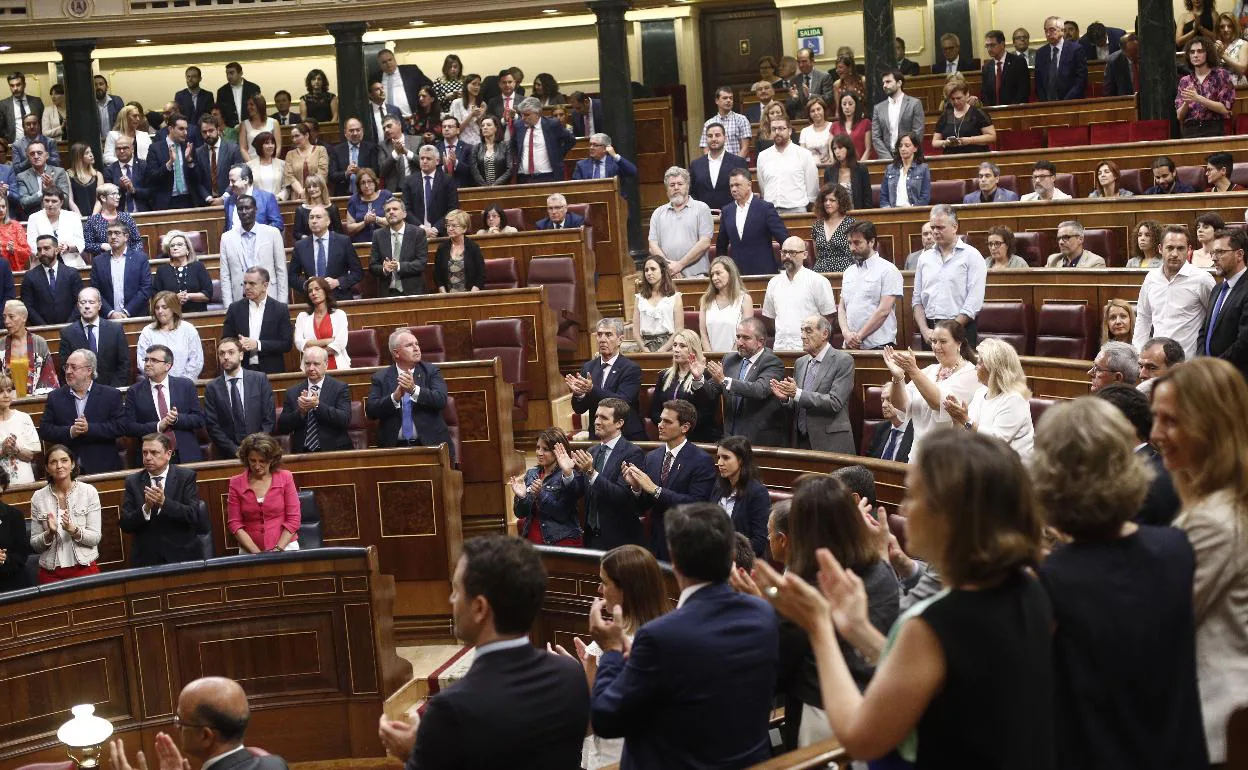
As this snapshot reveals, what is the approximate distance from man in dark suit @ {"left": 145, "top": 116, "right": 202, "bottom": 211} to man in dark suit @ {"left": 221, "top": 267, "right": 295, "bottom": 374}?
342cm

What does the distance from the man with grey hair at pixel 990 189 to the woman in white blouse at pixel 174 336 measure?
4.51 m

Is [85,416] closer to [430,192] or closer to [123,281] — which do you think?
[123,281]

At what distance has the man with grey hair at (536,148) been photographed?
33.7 ft

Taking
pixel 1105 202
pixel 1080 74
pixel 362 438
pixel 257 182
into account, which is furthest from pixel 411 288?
pixel 1080 74

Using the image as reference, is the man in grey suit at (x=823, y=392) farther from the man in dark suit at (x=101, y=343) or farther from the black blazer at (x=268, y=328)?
the man in dark suit at (x=101, y=343)

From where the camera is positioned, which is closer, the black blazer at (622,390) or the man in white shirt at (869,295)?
the black blazer at (622,390)

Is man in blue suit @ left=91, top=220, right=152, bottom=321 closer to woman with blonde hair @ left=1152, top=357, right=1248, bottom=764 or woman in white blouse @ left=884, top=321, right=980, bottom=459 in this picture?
woman in white blouse @ left=884, top=321, right=980, bottom=459

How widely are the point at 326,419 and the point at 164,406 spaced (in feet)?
2.70

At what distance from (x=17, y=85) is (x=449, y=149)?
14.5ft

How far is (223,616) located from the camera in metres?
5.97

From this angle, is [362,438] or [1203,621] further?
[362,438]

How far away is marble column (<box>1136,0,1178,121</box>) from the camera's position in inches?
384

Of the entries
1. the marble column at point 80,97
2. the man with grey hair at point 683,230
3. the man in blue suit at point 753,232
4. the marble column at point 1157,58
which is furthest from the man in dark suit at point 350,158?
the marble column at point 1157,58

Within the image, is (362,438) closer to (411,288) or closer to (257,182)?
(411,288)
